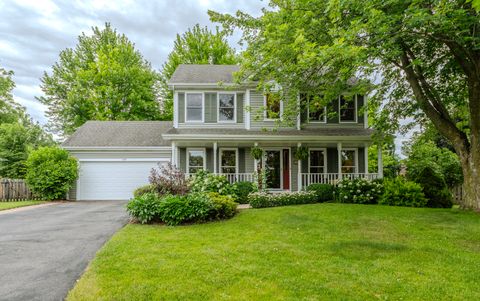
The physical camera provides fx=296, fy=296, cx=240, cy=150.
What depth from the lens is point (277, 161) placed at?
15.2 m

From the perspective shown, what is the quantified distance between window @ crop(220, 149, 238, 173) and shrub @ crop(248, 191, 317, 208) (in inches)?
144

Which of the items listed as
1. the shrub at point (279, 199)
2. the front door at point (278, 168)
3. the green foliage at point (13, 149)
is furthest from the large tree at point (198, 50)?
the shrub at point (279, 199)

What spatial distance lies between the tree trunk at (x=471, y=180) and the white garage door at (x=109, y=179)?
14.6 m

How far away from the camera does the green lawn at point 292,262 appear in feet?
12.7

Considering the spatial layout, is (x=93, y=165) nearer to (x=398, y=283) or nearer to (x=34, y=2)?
(x=34, y=2)

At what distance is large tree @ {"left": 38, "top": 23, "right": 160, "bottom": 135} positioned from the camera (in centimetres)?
2547

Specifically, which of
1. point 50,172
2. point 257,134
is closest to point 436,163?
point 257,134

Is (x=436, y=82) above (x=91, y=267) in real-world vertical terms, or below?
above

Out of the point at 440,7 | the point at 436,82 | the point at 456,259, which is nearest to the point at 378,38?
the point at 440,7

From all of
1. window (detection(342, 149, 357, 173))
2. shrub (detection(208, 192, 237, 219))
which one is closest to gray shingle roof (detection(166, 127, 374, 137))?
window (detection(342, 149, 357, 173))

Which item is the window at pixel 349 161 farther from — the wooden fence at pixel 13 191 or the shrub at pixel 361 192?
the wooden fence at pixel 13 191

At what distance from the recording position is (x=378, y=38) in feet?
23.8

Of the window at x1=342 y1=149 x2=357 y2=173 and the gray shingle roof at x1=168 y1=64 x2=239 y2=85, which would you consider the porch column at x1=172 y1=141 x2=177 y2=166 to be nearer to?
the gray shingle roof at x1=168 y1=64 x2=239 y2=85

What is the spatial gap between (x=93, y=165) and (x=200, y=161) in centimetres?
643
